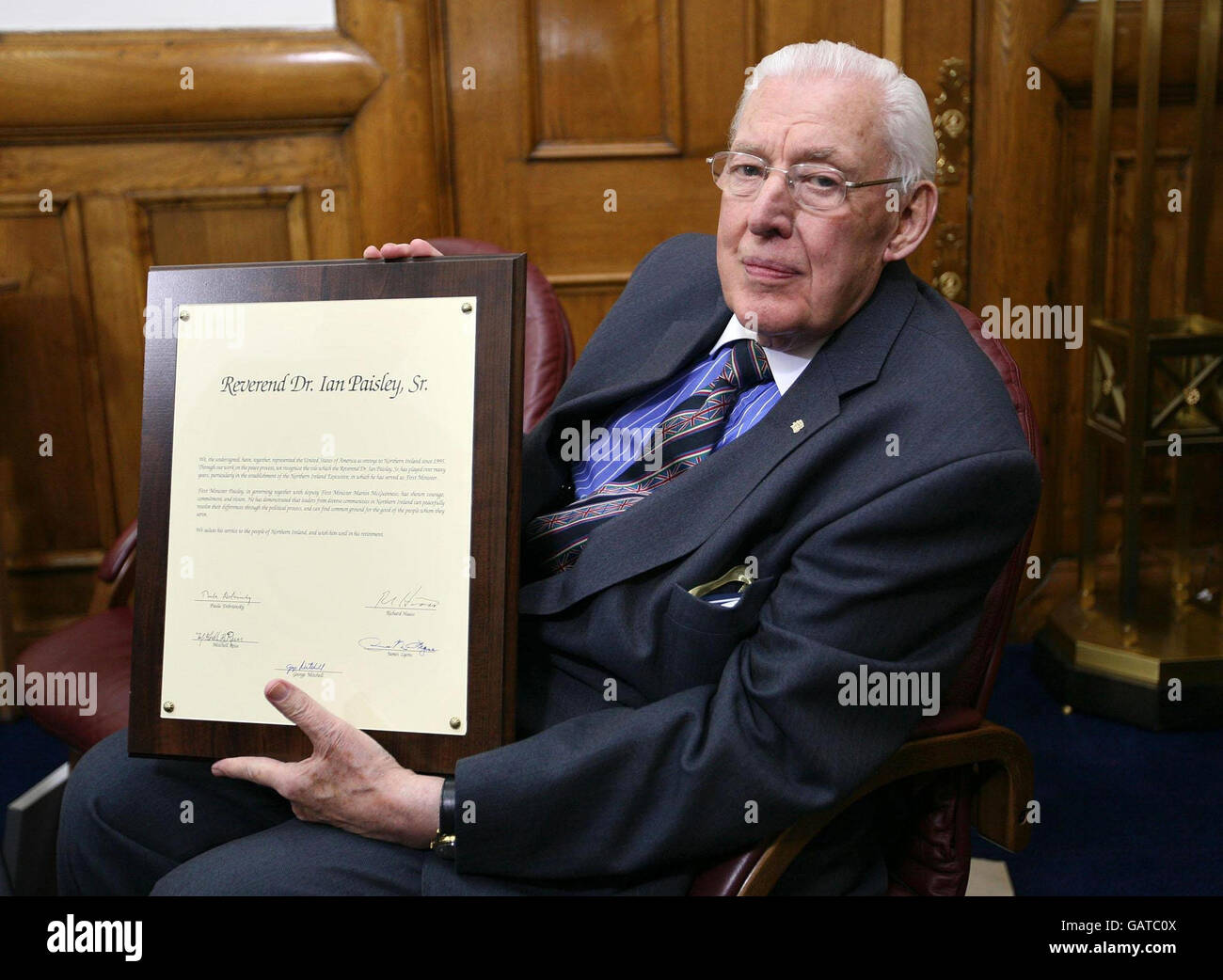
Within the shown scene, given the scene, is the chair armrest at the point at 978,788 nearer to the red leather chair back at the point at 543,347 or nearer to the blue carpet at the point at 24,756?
the red leather chair back at the point at 543,347

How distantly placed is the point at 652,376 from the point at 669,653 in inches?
19.3

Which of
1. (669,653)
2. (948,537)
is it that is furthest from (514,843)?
(948,537)

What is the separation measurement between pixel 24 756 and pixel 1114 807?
2.68 m

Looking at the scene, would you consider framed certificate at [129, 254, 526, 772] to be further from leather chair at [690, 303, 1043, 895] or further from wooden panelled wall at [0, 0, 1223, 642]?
wooden panelled wall at [0, 0, 1223, 642]

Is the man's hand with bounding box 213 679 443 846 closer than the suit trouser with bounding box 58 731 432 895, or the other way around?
the man's hand with bounding box 213 679 443 846

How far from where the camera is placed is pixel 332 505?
1.38 meters

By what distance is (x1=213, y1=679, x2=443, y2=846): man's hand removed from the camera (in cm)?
130

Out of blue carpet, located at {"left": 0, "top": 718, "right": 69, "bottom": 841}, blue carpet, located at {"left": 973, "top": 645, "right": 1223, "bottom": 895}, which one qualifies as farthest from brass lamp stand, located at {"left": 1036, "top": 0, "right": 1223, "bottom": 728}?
blue carpet, located at {"left": 0, "top": 718, "right": 69, "bottom": 841}

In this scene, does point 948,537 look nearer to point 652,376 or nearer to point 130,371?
point 652,376

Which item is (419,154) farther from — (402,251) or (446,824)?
(446,824)

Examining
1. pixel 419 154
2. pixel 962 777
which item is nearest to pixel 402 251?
pixel 962 777
